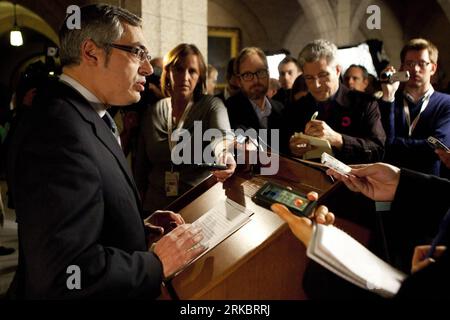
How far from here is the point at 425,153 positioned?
2.68 m

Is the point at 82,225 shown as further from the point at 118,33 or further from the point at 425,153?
the point at 425,153

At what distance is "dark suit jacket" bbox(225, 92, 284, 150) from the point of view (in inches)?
110

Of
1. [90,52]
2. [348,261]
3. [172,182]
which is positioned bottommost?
[172,182]

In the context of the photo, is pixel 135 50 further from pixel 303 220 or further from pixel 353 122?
pixel 353 122

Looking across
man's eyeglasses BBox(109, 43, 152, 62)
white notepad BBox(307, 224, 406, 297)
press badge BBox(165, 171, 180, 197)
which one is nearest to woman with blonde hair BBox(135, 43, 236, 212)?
press badge BBox(165, 171, 180, 197)

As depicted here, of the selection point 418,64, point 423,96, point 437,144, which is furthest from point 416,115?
point 437,144

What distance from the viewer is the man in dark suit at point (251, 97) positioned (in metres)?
2.79

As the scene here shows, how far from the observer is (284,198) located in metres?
1.23

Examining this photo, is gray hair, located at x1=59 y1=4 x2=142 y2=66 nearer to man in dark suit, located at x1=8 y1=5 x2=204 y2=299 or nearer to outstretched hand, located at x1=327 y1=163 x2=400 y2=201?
man in dark suit, located at x1=8 y1=5 x2=204 y2=299

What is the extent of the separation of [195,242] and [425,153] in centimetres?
197

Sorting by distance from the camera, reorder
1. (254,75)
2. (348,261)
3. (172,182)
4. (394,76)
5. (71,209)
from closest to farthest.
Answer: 1. (348,261)
2. (71,209)
3. (172,182)
4. (394,76)
5. (254,75)

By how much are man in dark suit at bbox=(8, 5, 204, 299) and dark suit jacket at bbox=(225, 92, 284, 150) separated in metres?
1.41

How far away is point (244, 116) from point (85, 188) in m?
1.81

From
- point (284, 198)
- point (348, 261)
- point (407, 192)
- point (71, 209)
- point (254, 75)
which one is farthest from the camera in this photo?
point (254, 75)
